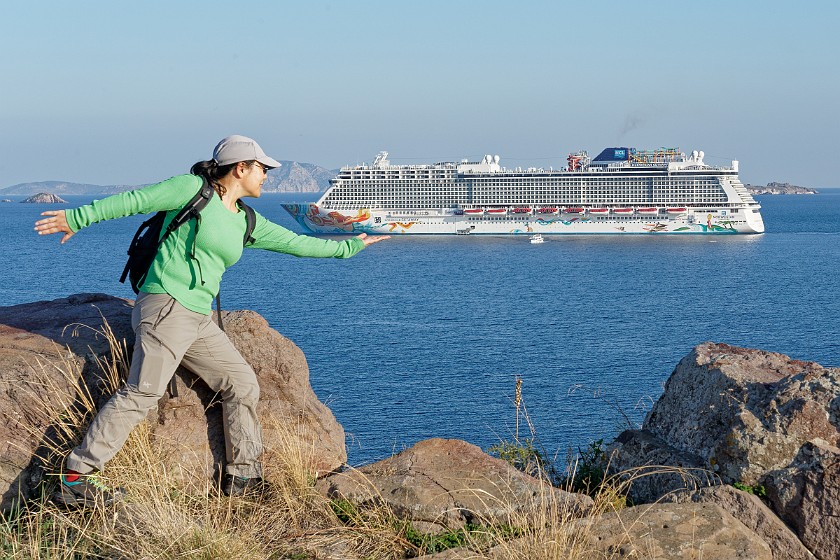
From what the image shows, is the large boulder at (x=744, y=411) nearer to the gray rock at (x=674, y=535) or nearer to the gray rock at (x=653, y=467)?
the gray rock at (x=653, y=467)

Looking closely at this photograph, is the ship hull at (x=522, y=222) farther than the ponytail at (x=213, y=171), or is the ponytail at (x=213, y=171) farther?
the ship hull at (x=522, y=222)

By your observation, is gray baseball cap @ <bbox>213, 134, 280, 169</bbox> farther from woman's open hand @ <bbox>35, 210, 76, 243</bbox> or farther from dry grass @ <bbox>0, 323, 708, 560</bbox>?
dry grass @ <bbox>0, 323, 708, 560</bbox>

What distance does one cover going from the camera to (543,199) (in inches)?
2817

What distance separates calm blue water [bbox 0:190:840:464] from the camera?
19.0m

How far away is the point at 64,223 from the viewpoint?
353 centimetres

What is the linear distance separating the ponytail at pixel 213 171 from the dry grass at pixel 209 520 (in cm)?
76

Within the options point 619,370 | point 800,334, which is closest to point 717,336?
point 800,334

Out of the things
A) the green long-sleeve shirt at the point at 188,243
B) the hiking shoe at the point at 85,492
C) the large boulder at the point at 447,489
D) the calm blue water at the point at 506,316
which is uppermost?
the green long-sleeve shirt at the point at 188,243

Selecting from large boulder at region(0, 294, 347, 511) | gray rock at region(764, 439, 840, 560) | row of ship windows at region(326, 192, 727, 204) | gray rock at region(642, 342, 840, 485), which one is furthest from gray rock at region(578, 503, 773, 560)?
row of ship windows at region(326, 192, 727, 204)

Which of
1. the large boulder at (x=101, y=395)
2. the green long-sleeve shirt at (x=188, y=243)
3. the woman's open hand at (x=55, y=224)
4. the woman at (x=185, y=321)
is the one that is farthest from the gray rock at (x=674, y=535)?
the woman's open hand at (x=55, y=224)

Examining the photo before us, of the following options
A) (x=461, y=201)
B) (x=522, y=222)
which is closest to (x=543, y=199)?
(x=522, y=222)

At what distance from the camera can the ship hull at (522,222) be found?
68.5 m

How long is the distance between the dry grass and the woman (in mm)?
97

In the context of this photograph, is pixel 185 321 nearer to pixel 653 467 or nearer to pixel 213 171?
pixel 213 171
